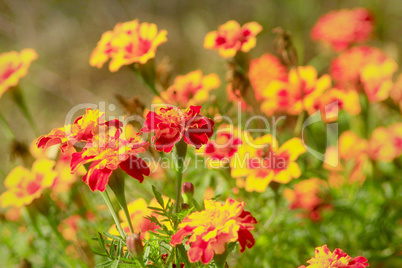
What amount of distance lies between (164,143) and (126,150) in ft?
0.20

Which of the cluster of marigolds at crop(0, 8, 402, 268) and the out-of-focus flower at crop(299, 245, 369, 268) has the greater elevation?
the cluster of marigolds at crop(0, 8, 402, 268)

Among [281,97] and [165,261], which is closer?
[165,261]

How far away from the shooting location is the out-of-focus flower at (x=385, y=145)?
44.4 inches

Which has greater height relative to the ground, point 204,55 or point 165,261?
point 204,55

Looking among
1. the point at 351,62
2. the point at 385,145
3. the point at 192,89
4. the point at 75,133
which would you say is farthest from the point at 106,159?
the point at 351,62

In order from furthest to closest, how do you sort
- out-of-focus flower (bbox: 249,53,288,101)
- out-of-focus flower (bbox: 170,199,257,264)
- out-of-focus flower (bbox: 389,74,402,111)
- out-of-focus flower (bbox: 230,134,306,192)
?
out-of-focus flower (bbox: 249,53,288,101), out-of-focus flower (bbox: 389,74,402,111), out-of-focus flower (bbox: 230,134,306,192), out-of-focus flower (bbox: 170,199,257,264)

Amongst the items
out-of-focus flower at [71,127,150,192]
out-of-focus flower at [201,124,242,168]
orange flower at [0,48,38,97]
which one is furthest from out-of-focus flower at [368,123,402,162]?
orange flower at [0,48,38,97]

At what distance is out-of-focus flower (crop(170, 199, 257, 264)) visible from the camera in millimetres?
520

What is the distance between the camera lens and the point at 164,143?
64 cm

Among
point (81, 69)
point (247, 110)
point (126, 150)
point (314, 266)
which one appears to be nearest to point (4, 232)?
point (247, 110)

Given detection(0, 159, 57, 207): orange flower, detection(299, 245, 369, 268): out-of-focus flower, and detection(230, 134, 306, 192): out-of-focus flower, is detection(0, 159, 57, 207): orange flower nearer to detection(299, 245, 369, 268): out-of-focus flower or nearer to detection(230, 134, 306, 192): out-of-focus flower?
detection(230, 134, 306, 192): out-of-focus flower

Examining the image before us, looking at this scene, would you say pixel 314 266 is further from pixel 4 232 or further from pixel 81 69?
pixel 81 69

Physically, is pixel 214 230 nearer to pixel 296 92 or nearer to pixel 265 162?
pixel 265 162

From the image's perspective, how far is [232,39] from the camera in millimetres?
988
